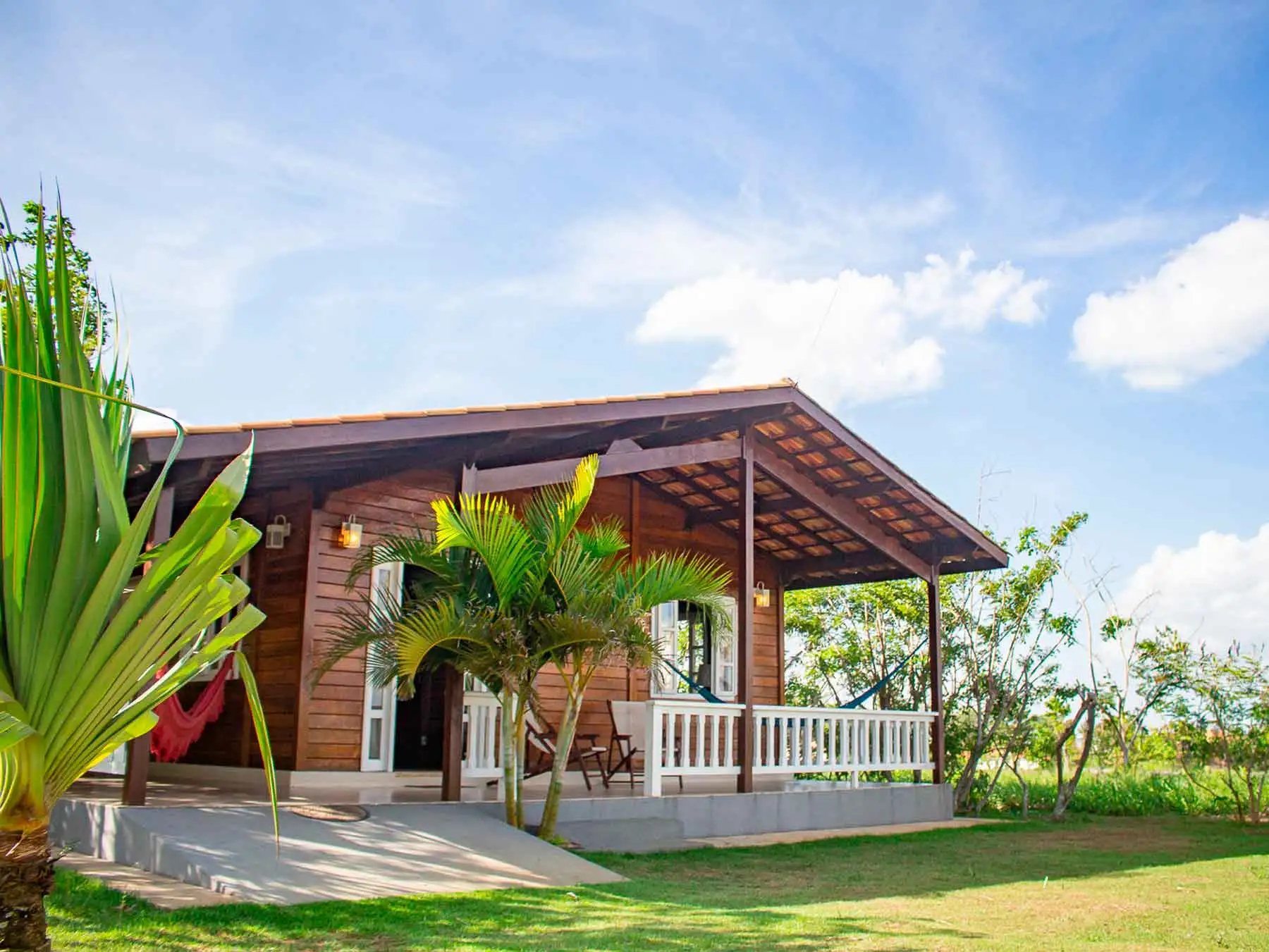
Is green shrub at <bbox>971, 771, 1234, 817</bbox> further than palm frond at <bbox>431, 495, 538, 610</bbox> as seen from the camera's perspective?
Yes

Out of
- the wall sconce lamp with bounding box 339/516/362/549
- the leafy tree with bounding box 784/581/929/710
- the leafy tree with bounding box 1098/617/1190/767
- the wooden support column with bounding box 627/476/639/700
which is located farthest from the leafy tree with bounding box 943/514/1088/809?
the wall sconce lamp with bounding box 339/516/362/549

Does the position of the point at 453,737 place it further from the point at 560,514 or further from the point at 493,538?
the point at 560,514

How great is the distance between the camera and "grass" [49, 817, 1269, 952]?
14.9 ft

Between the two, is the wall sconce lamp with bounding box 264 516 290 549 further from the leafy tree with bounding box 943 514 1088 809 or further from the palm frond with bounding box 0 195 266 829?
the leafy tree with bounding box 943 514 1088 809

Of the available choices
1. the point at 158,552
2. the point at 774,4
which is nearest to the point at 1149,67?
the point at 774,4

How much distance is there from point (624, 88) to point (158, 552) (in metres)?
10.4

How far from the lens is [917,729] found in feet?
38.8

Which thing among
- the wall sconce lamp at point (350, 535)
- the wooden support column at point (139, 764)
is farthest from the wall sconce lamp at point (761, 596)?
the wooden support column at point (139, 764)

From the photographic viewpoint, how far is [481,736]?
363 inches

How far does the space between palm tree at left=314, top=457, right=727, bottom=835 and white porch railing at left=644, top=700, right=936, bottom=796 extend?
154cm

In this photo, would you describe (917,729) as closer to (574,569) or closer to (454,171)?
(574,569)

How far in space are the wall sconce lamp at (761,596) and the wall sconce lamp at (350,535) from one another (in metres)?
5.33

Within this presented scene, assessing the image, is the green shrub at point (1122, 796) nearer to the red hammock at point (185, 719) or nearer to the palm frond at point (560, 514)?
the palm frond at point (560, 514)

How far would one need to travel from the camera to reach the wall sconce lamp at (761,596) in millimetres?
13031
